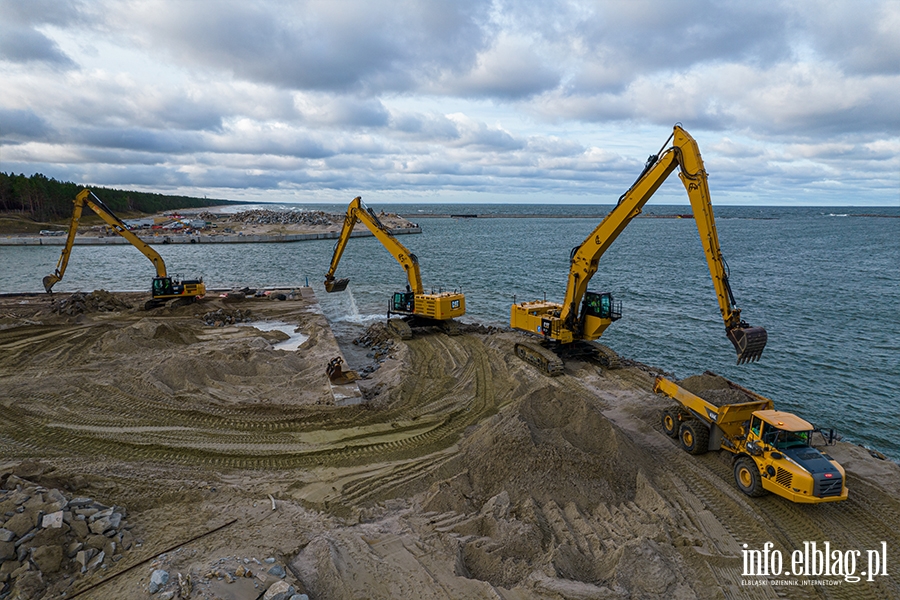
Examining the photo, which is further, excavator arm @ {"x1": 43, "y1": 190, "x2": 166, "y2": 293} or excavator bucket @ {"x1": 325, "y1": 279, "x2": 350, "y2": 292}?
excavator arm @ {"x1": 43, "y1": 190, "x2": 166, "y2": 293}

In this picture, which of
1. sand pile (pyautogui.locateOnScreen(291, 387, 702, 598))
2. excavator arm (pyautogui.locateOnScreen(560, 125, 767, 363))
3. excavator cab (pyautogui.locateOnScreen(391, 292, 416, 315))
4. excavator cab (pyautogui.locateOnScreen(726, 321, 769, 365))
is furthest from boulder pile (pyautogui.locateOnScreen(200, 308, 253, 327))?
excavator cab (pyautogui.locateOnScreen(726, 321, 769, 365))

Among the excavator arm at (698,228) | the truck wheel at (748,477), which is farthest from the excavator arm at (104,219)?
the truck wheel at (748,477)

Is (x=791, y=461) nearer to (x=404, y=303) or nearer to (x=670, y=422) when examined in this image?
(x=670, y=422)

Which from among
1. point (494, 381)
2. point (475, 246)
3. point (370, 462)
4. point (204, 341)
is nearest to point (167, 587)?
point (370, 462)

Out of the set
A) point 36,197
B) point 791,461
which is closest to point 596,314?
point 791,461

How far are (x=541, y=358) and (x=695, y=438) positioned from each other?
7.27 meters

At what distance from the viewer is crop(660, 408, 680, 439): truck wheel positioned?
13539 millimetres

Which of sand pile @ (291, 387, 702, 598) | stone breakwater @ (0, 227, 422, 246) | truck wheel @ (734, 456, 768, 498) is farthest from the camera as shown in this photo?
stone breakwater @ (0, 227, 422, 246)

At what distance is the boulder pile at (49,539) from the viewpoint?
725cm

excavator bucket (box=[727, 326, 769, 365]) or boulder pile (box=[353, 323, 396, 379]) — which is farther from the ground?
excavator bucket (box=[727, 326, 769, 365])

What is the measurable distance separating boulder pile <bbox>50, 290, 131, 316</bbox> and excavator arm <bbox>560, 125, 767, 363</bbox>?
26501 mm

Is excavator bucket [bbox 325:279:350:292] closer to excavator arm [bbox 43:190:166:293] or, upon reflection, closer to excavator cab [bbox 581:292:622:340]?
excavator arm [bbox 43:190:166:293]

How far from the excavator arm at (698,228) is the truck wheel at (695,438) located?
1.99 metres

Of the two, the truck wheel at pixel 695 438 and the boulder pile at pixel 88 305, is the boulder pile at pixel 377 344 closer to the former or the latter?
the truck wheel at pixel 695 438
